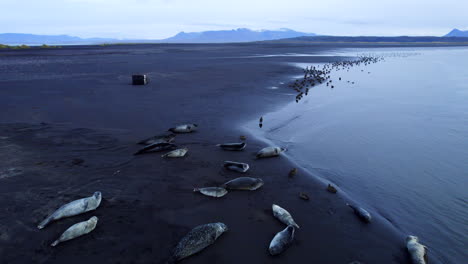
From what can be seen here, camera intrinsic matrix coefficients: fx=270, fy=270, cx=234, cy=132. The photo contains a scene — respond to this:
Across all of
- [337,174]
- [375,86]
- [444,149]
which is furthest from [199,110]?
[375,86]

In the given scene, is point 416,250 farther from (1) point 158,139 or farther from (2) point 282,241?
(1) point 158,139

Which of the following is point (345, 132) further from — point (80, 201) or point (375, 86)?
point (375, 86)

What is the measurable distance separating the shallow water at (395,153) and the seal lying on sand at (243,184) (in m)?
2.16

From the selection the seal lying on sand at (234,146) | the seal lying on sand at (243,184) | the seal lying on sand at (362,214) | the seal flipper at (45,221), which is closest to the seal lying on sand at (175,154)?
the seal lying on sand at (234,146)

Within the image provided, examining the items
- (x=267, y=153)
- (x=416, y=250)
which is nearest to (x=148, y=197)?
(x=267, y=153)

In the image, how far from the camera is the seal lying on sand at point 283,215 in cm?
567

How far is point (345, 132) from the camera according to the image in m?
12.0

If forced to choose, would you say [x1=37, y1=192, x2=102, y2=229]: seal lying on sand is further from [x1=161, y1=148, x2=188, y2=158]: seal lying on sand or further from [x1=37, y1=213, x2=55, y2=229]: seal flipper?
[x1=161, y1=148, x2=188, y2=158]: seal lying on sand

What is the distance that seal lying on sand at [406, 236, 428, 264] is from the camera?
4.84 m

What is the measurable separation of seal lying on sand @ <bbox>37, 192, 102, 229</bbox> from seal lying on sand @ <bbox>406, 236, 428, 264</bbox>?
254 inches

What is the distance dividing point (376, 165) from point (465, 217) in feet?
9.03

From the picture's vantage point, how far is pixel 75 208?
5750 mm

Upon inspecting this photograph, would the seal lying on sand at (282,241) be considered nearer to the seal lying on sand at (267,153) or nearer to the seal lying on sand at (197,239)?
the seal lying on sand at (197,239)

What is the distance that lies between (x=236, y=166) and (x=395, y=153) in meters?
6.12
